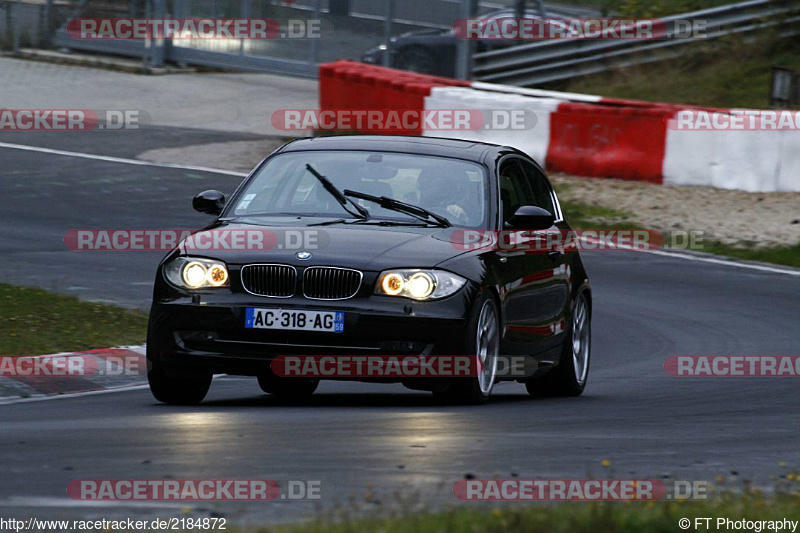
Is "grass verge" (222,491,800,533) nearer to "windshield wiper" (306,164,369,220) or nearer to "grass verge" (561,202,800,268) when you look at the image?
"windshield wiper" (306,164,369,220)

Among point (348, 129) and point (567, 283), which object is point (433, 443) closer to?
point (567, 283)

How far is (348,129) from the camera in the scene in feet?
81.9

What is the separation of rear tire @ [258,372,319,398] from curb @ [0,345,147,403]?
3.14 feet

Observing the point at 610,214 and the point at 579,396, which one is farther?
the point at 610,214

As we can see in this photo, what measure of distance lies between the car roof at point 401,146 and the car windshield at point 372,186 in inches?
2.3

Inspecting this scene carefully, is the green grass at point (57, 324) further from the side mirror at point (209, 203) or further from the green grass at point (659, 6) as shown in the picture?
the green grass at point (659, 6)

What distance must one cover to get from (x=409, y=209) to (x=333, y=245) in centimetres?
79

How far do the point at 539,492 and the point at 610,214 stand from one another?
13989 mm

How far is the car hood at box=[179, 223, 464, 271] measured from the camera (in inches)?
344

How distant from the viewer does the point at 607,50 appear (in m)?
29.2

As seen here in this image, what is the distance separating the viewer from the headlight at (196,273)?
884 centimetres

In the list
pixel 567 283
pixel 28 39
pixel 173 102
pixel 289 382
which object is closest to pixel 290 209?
pixel 289 382

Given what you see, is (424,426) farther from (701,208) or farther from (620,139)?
(620,139)

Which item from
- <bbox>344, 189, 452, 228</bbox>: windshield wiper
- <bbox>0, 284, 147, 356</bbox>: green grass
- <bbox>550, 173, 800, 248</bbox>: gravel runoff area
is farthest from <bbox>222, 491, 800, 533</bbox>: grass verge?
<bbox>550, 173, 800, 248</bbox>: gravel runoff area
